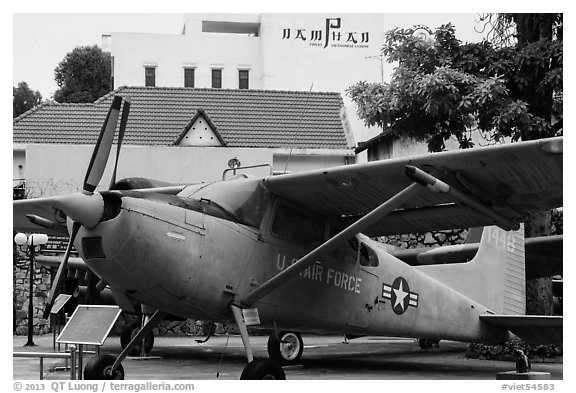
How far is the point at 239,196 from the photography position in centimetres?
1001

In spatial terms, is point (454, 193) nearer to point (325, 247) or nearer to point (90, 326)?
point (325, 247)

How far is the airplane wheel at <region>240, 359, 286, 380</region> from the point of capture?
8758mm

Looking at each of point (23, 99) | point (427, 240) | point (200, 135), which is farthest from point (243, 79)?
point (23, 99)

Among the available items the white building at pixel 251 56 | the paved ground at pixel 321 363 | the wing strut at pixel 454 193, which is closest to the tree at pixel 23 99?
the white building at pixel 251 56

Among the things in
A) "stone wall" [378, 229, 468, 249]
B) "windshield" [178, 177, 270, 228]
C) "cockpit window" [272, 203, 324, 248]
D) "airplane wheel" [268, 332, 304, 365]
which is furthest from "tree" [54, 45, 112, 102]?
"windshield" [178, 177, 270, 228]

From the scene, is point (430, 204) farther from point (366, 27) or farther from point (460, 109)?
point (366, 27)

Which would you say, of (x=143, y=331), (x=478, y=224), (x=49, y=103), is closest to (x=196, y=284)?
(x=143, y=331)

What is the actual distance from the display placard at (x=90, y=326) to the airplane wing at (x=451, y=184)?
2.47 meters

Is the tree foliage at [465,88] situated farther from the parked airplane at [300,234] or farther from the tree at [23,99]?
the tree at [23,99]

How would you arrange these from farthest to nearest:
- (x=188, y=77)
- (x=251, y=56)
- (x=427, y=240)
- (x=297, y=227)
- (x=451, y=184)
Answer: (x=188, y=77) < (x=251, y=56) < (x=427, y=240) < (x=297, y=227) < (x=451, y=184)

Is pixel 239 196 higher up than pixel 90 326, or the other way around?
pixel 239 196

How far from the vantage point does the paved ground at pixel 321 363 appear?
1152 cm

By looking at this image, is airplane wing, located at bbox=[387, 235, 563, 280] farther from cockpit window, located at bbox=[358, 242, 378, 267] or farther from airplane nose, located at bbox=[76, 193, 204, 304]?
airplane nose, located at bbox=[76, 193, 204, 304]

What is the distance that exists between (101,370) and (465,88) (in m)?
7.78
